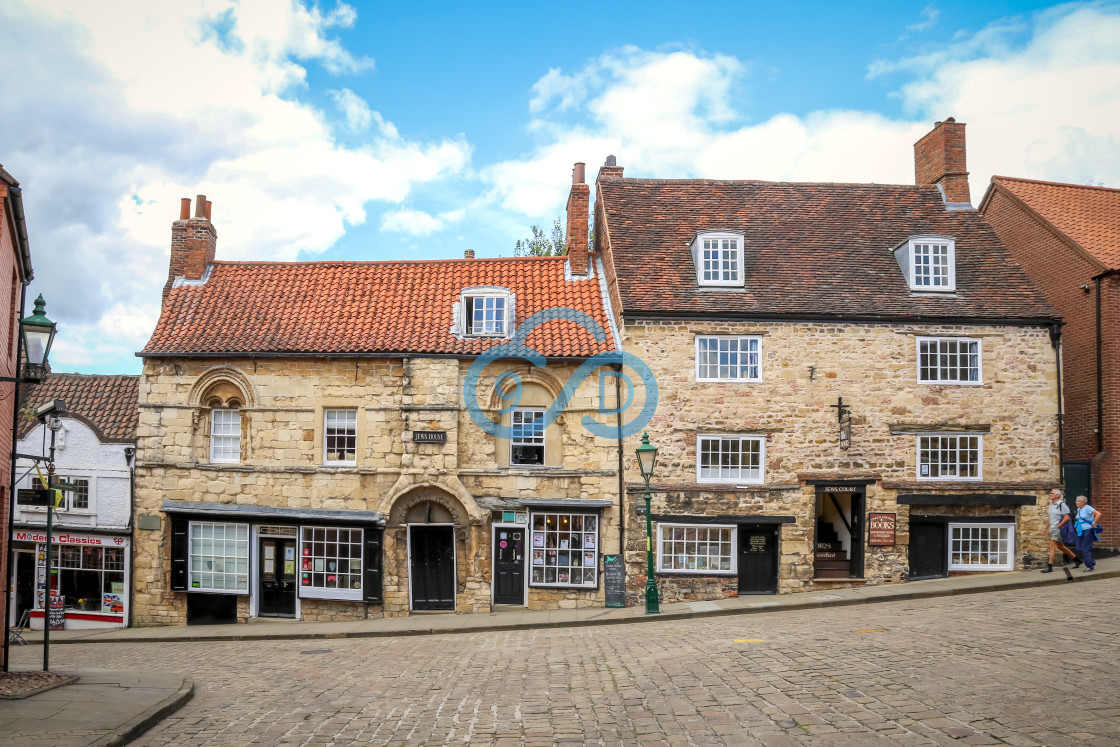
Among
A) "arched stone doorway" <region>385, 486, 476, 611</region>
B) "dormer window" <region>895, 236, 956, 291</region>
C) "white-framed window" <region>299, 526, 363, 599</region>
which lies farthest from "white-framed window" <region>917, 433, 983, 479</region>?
"white-framed window" <region>299, 526, 363, 599</region>

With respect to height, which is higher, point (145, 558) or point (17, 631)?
point (145, 558)

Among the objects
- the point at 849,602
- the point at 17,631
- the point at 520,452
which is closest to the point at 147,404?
the point at 17,631

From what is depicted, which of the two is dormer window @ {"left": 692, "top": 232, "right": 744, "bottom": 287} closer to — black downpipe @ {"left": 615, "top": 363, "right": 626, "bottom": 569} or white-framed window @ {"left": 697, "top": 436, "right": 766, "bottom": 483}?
black downpipe @ {"left": 615, "top": 363, "right": 626, "bottom": 569}

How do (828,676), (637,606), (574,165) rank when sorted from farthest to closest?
1. (574,165)
2. (637,606)
3. (828,676)

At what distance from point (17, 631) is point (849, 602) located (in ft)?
64.3

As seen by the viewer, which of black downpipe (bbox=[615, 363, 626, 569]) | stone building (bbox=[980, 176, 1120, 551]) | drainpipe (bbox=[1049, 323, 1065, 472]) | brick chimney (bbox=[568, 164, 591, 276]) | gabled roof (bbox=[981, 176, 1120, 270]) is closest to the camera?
black downpipe (bbox=[615, 363, 626, 569])

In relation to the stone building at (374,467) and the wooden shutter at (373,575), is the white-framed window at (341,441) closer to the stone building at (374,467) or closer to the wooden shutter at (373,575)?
the stone building at (374,467)

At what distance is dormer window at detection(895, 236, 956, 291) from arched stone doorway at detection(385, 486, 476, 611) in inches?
511

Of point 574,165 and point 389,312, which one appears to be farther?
point 574,165

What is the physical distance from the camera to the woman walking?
56.6 ft

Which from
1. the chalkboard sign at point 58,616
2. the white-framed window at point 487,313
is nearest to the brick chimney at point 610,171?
the white-framed window at point 487,313

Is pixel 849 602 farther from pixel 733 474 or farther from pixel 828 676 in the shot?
pixel 828 676

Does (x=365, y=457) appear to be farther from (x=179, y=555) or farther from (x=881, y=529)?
(x=881, y=529)

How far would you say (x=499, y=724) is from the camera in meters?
8.95
